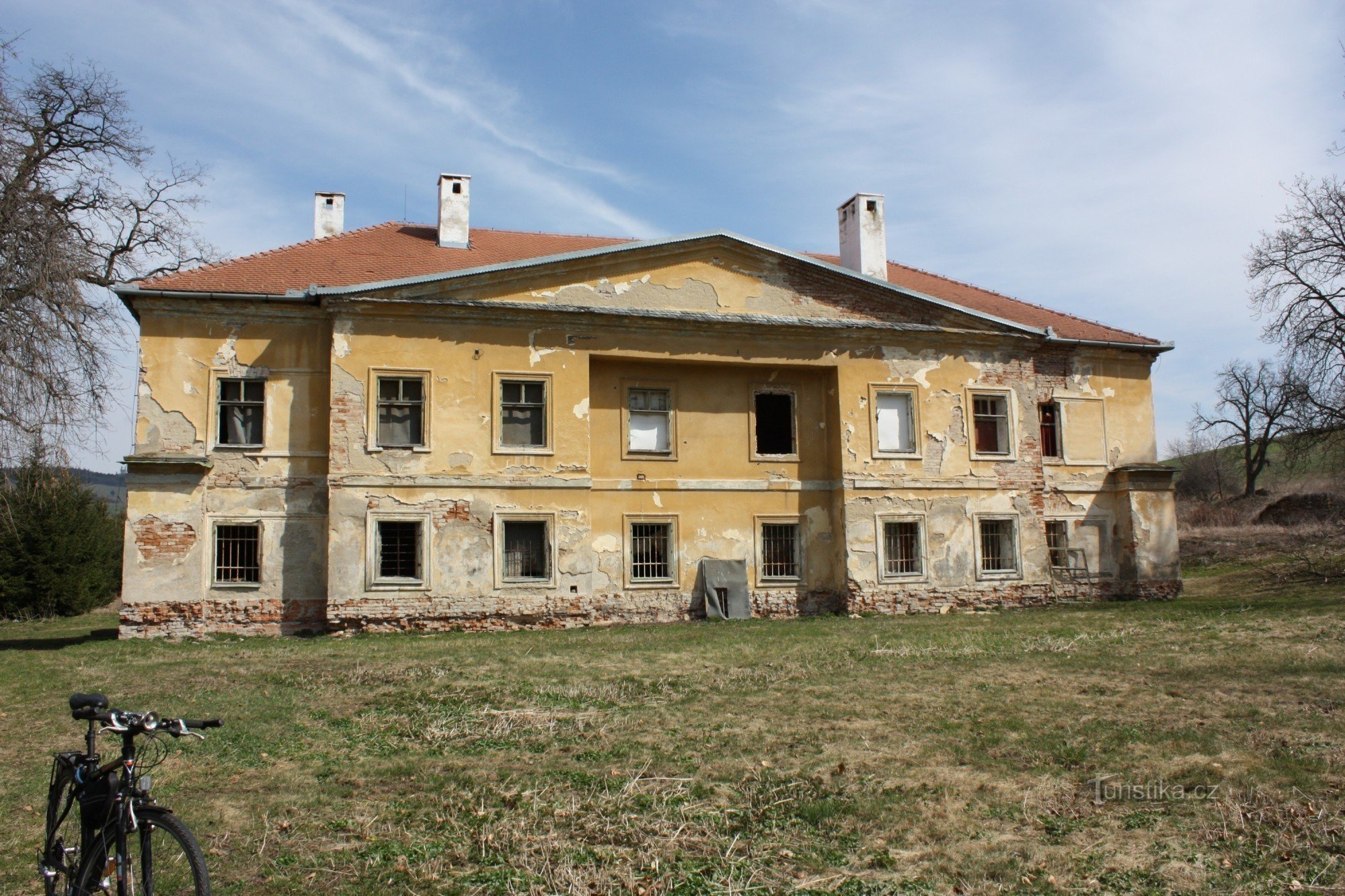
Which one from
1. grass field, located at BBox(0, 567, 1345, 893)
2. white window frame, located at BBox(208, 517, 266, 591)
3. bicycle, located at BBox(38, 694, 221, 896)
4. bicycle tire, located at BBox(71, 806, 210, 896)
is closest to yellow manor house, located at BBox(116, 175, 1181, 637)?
white window frame, located at BBox(208, 517, 266, 591)

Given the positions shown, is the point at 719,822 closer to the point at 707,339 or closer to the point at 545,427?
the point at 545,427

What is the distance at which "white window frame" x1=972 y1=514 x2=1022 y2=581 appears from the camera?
773 inches

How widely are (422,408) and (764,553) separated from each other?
23.5ft

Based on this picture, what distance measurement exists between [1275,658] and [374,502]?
1335 centimetres

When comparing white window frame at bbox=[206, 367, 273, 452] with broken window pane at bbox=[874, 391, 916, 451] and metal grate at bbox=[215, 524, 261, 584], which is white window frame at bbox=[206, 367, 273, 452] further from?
broken window pane at bbox=[874, 391, 916, 451]

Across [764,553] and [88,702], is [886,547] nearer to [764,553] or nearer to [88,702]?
[764,553]

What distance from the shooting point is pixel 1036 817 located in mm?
5840

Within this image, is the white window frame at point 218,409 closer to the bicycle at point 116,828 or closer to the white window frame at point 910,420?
the white window frame at point 910,420

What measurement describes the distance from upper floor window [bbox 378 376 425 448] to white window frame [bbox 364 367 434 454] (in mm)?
25

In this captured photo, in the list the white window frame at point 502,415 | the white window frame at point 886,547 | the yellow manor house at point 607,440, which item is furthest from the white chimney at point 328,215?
the white window frame at point 886,547

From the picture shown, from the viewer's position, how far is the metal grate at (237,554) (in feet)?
54.4

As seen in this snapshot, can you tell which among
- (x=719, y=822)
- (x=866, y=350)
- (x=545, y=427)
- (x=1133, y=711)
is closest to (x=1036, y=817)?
(x=719, y=822)

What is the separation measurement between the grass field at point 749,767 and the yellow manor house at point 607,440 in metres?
4.13

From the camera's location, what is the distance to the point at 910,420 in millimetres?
19719
